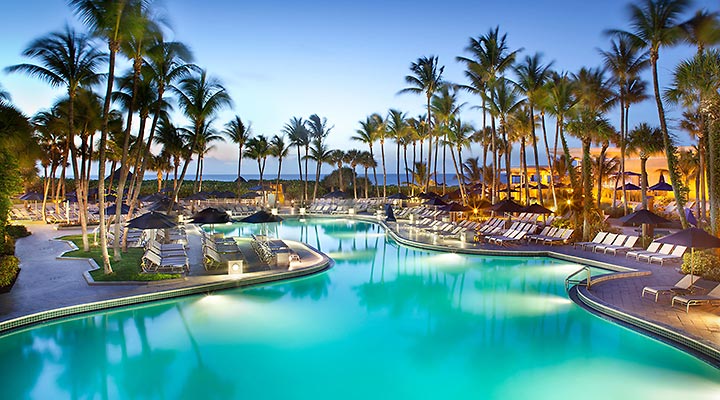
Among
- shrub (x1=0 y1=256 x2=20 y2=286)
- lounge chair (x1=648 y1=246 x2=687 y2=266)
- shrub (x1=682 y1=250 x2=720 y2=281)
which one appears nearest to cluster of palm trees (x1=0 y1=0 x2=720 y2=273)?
shrub (x1=682 y1=250 x2=720 y2=281)

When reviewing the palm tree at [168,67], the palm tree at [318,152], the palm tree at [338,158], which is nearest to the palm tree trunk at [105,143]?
the palm tree at [168,67]

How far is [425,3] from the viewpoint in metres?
20.6

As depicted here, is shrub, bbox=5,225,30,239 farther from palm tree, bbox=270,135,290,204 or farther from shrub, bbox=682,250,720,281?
shrub, bbox=682,250,720,281

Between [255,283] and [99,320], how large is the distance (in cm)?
356

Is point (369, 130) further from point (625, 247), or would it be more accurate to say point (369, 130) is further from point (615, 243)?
point (625, 247)

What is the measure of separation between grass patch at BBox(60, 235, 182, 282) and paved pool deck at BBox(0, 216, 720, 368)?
→ 0.35m

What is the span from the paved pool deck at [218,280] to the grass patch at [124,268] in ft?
1.14

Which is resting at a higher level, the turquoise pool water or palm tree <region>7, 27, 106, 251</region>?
palm tree <region>7, 27, 106, 251</region>

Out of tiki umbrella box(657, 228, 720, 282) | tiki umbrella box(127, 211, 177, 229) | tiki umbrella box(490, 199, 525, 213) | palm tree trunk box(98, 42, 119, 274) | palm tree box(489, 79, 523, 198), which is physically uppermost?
palm tree box(489, 79, 523, 198)

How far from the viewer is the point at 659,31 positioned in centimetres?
1227

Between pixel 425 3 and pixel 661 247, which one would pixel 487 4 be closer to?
pixel 425 3

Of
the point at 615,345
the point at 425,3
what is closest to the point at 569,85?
the point at 425,3

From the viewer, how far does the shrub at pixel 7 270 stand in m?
9.57

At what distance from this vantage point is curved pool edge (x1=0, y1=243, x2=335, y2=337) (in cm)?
775
